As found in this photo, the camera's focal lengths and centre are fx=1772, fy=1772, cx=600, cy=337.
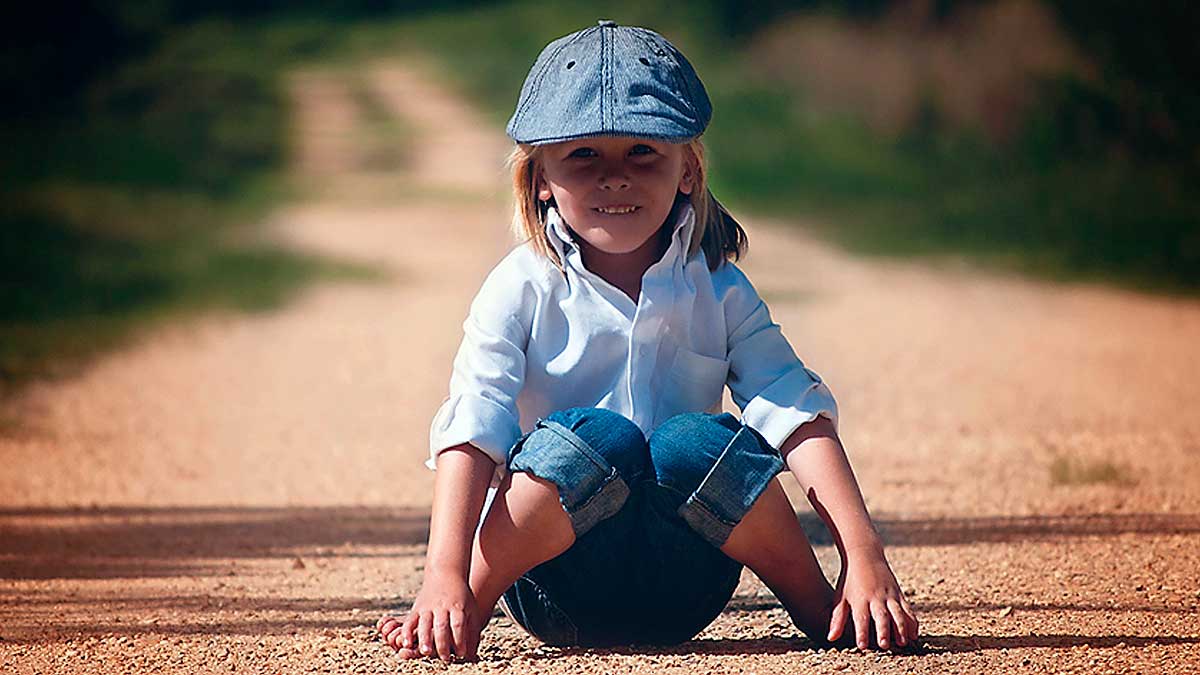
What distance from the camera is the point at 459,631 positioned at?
9.95 ft

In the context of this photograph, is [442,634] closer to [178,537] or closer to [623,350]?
[623,350]

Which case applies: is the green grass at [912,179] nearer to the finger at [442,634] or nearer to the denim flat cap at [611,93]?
the denim flat cap at [611,93]

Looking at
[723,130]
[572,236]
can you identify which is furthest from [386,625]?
[723,130]

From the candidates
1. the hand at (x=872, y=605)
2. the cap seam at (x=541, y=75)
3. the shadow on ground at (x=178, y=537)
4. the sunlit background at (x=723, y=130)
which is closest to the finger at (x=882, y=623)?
the hand at (x=872, y=605)

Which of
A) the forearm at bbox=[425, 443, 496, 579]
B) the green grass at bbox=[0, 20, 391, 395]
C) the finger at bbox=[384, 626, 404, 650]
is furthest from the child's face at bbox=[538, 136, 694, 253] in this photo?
the green grass at bbox=[0, 20, 391, 395]

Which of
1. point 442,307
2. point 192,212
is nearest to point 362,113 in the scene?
point 192,212

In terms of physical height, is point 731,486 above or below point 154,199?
above

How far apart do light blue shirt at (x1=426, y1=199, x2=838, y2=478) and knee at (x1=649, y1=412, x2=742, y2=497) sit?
149 millimetres

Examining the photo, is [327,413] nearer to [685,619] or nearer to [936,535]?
[936,535]

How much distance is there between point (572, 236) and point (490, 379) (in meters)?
0.33

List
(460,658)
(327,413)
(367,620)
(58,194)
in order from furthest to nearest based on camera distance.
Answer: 1. (58,194)
2. (327,413)
3. (367,620)
4. (460,658)

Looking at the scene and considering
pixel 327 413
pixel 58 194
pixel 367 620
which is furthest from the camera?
pixel 58 194

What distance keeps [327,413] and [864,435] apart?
215 cm

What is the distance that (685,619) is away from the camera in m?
3.23
